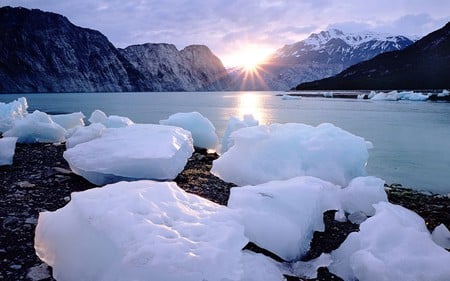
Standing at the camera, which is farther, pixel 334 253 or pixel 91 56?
pixel 91 56

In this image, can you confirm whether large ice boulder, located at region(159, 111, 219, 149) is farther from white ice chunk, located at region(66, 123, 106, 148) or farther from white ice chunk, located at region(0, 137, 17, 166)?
white ice chunk, located at region(0, 137, 17, 166)

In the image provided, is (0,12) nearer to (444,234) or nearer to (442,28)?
(442,28)

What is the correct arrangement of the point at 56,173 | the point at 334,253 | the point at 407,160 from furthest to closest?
the point at 407,160 < the point at 56,173 < the point at 334,253

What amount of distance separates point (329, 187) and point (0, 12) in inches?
5982

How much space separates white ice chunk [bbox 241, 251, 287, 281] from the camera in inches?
129

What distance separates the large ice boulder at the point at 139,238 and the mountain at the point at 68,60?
11925 cm

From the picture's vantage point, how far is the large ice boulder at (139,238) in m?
2.57

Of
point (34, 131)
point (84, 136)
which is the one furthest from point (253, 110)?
point (84, 136)

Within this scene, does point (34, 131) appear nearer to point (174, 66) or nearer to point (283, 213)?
point (283, 213)

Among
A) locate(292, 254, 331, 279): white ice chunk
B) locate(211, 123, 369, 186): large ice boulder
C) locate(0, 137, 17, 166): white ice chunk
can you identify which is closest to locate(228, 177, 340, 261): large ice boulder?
locate(292, 254, 331, 279): white ice chunk

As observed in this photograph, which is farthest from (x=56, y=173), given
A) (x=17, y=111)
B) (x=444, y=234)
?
(x=17, y=111)


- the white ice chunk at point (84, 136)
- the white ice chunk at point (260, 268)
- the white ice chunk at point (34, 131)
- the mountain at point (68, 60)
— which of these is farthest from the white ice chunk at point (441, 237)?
the mountain at point (68, 60)

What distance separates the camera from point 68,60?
125062 mm

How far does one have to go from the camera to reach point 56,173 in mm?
6371
